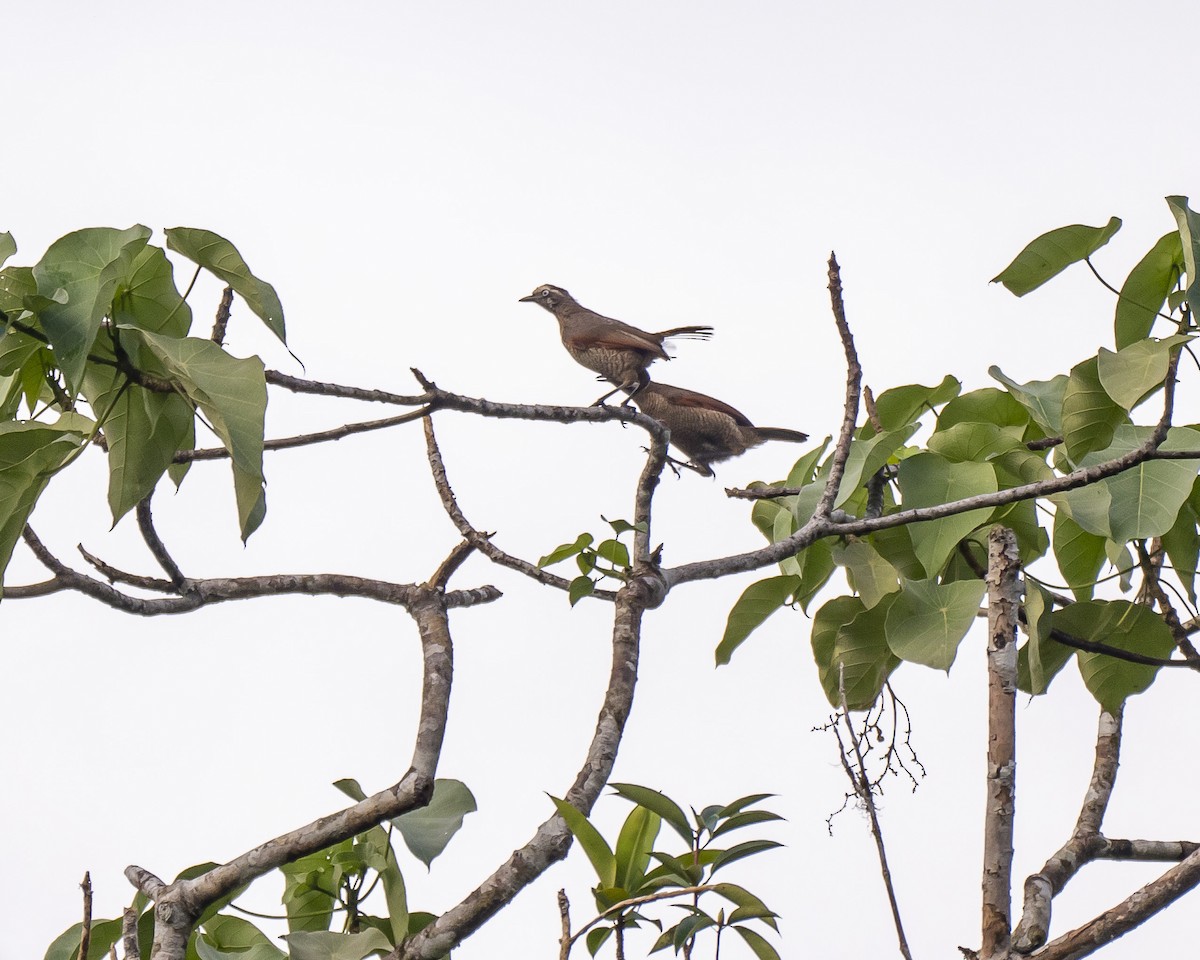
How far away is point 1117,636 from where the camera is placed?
269 cm

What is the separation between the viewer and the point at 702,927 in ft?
6.22

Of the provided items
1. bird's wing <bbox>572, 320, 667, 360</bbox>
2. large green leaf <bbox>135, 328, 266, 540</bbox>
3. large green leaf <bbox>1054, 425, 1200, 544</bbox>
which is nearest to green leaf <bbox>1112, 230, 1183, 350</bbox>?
large green leaf <bbox>1054, 425, 1200, 544</bbox>

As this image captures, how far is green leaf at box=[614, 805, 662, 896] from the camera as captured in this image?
2069 millimetres

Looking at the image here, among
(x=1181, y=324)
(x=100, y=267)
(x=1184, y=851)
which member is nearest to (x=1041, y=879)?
(x=1184, y=851)

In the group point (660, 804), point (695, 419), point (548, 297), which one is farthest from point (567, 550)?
point (548, 297)

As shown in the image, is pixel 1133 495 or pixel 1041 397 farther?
pixel 1041 397

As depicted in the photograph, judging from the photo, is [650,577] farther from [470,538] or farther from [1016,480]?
[1016,480]

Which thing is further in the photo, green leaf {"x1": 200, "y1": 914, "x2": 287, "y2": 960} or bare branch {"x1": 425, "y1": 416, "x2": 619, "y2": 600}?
bare branch {"x1": 425, "y1": 416, "x2": 619, "y2": 600}

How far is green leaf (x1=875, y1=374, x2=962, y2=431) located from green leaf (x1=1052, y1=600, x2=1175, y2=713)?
0.56 metres

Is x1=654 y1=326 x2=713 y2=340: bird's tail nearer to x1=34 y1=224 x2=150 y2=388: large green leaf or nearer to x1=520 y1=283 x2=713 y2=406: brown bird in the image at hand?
x1=520 y1=283 x2=713 y2=406: brown bird

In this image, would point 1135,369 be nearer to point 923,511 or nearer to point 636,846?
point 923,511

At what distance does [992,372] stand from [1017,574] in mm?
540

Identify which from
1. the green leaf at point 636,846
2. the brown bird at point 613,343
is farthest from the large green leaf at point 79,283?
the brown bird at point 613,343

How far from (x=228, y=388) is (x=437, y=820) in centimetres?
82
